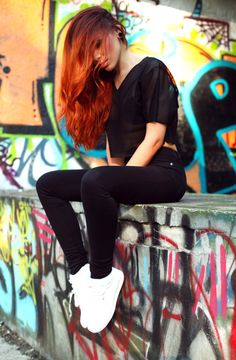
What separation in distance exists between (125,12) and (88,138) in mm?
3602

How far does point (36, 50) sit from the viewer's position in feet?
17.3

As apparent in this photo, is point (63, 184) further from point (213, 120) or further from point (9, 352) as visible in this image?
point (213, 120)

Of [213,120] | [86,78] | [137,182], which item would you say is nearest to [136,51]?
[213,120]

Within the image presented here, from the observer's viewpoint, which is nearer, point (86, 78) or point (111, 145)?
point (86, 78)

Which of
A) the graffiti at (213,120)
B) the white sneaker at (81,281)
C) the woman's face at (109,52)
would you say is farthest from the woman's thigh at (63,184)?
the graffiti at (213,120)

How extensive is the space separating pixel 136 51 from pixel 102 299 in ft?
13.5

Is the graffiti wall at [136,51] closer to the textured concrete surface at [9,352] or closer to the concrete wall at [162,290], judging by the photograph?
the textured concrete surface at [9,352]

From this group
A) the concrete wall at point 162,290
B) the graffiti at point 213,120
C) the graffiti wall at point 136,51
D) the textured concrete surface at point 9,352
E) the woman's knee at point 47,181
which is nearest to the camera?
the concrete wall at point 162,290

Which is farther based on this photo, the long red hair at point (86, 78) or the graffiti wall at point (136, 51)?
the graffiti wall at point (136, 51)

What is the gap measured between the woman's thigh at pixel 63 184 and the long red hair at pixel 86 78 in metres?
0.26

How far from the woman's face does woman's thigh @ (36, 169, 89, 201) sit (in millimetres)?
505

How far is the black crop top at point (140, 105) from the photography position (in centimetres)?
225

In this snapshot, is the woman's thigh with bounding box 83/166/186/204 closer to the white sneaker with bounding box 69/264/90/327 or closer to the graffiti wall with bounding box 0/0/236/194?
the white sneaker with bounding box 69/264/90/327

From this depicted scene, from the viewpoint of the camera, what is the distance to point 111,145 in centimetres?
250
